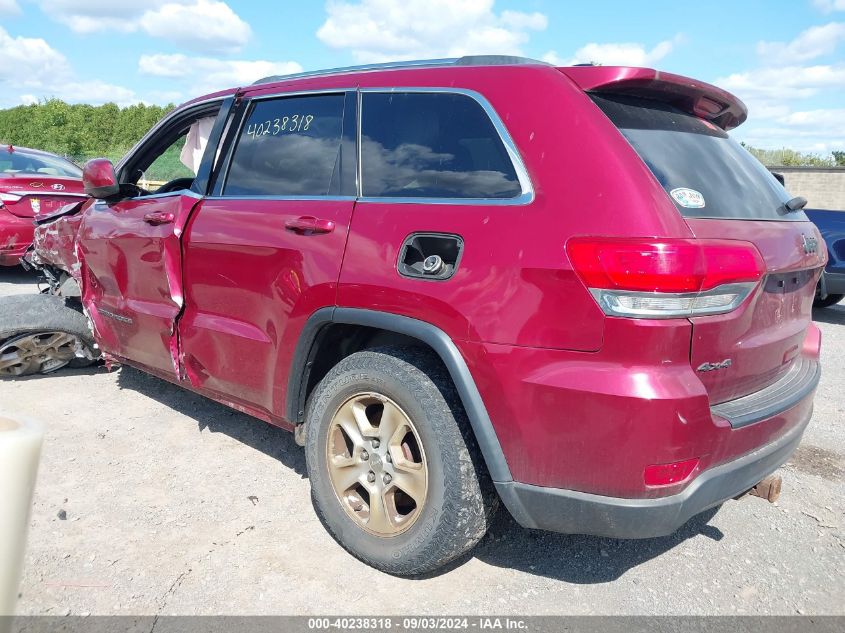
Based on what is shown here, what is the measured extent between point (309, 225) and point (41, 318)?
285 cm

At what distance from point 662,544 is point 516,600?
82cm

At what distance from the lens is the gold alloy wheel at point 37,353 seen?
4711 millimetres

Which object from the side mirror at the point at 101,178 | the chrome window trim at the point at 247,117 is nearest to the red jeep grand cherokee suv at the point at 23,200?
the side mirror at the point at 101,178

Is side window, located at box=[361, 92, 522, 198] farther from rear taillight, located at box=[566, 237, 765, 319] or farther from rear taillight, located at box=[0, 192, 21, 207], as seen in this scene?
rear taillight, located at box=[0, 192, 21, 207]

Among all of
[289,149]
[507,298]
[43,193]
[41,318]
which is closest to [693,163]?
[507,298]

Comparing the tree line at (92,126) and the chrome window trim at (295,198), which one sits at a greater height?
the tree line at (92,126)

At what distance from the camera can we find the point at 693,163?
93.4 inches

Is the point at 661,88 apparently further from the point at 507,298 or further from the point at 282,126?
the point at 282,126

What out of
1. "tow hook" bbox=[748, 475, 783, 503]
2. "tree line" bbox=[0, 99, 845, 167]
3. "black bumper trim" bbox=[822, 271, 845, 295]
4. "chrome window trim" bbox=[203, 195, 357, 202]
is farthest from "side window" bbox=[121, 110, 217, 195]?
"tree line" bbox=[0, 99, 845, 167]

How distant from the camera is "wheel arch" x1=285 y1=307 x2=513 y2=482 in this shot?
7.39 ft

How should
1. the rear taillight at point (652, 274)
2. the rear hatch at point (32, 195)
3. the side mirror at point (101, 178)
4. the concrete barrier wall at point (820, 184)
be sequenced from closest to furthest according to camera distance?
the rear taillight at point (652, 274)
the side mirror at point (101, 178)
the rear hatch at point (32, 195)
the concrete barrier wall at point (820, 184)

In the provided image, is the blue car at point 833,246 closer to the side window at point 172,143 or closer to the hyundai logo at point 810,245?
the hyundai logo at point 810,245

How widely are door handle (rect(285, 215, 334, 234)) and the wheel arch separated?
321mm

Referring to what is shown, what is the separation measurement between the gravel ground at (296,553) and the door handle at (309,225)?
129cm
